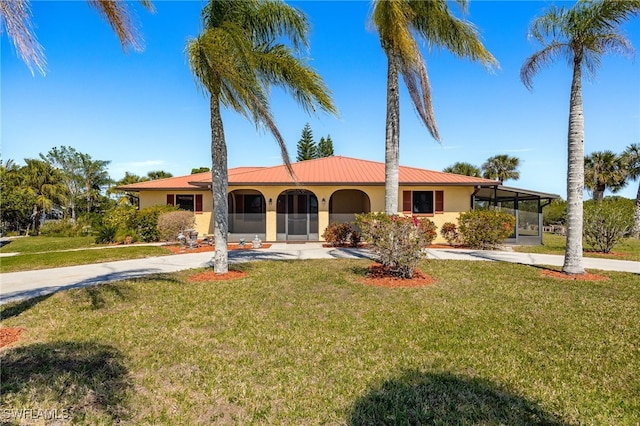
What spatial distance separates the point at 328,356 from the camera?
4.09 meters

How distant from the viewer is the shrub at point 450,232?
640 inches

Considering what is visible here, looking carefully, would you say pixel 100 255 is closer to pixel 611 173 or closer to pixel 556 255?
pixel 556 255

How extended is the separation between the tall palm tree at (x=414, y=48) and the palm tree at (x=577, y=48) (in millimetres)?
1575

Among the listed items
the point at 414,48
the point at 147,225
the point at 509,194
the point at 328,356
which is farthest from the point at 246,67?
the point at 509,194

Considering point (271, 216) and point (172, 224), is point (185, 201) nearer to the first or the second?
point (172, 224)

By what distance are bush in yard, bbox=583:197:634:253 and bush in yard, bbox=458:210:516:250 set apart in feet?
9.07

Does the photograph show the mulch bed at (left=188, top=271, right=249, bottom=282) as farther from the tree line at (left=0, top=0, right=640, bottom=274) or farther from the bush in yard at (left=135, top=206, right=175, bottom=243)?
the bush in yard at (left=135, top=206, right=175, bottom=243)

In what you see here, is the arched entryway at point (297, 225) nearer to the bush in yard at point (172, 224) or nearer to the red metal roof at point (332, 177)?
the red metal roof at point (332, 177)

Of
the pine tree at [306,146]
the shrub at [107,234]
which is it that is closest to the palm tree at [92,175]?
the shrub at [107,234]

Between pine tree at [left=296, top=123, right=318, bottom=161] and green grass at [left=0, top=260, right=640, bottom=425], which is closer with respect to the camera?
green grass at [left=0, top=260, right=640, bottom=425]

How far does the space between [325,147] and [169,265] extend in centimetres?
4221

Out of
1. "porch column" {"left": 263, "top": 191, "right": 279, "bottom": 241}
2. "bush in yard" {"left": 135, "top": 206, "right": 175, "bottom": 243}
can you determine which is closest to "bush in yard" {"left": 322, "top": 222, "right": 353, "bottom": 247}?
"porch column" {"left": 263, "top": 191, "right": 279, "bottom": 241}

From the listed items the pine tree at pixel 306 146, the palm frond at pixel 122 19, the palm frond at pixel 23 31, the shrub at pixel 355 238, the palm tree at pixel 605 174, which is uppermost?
the pine tree at pixel 306 146

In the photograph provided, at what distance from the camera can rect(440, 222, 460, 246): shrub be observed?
16266 mm
